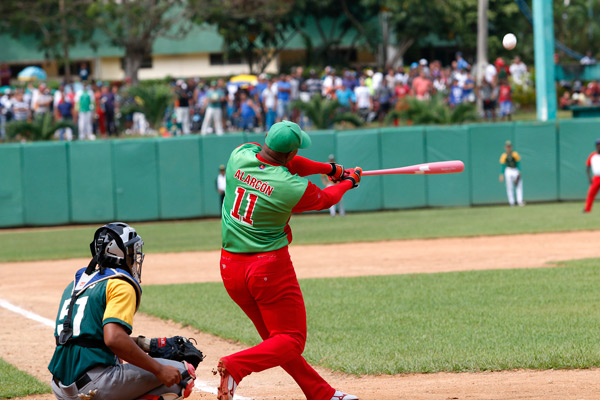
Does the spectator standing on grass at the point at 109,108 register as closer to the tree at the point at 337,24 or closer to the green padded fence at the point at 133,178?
the green padded fence at the point at 133,178

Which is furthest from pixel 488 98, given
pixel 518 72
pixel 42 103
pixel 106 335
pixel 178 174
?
pixel 106 335

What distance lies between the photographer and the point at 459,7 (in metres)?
44.4

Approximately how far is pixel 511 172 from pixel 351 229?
267 inches

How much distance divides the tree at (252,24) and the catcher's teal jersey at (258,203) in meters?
35.1

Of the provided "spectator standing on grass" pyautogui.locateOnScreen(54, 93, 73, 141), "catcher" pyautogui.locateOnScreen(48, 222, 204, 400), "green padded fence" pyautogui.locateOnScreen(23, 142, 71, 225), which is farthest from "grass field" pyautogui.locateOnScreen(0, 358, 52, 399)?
"spectator standing on grass" pyautogui.locateOnScreen(54, 93, 73, 141)

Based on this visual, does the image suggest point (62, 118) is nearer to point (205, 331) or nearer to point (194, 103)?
point (194, 103)

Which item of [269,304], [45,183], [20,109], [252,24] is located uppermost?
[252,24]

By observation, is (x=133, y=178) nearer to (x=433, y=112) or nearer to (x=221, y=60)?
(x=433, y=112)

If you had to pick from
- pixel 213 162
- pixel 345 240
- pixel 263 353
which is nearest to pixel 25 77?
pixel 213 162

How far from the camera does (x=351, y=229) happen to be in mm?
20594

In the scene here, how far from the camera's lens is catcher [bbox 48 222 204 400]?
15.8 ft

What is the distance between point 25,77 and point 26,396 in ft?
118

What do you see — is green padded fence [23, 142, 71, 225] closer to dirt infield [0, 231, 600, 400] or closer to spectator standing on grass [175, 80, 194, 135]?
spectator standing on grass [175, 80, 194, 135]

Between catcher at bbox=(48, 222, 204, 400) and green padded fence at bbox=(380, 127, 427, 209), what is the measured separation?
68.1 ft
